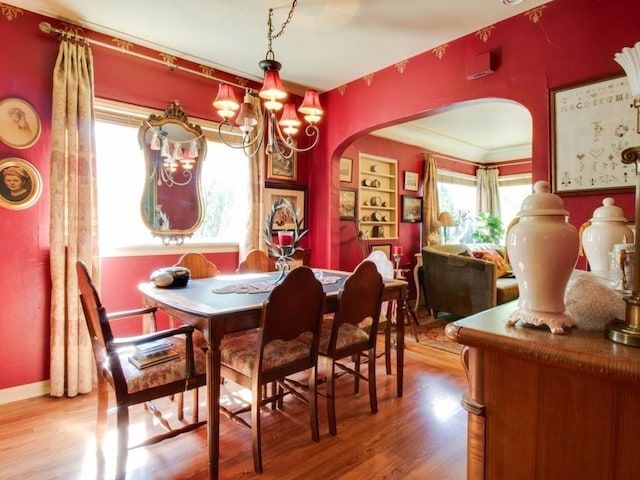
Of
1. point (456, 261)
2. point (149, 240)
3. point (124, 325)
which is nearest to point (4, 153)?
point (149, 240)

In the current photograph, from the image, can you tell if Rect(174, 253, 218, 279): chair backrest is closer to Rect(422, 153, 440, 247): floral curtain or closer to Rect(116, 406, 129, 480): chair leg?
Rect(116, 406, 129, 480): chair leg

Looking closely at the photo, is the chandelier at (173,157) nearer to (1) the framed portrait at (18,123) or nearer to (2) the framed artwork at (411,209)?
(1) the framed portrait at (18,123)

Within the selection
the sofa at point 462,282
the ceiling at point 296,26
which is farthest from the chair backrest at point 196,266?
the sofa at point 462,282

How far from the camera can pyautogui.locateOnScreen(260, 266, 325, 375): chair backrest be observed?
68.8 inches

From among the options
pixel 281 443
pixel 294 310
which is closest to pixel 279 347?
pixel 294 310

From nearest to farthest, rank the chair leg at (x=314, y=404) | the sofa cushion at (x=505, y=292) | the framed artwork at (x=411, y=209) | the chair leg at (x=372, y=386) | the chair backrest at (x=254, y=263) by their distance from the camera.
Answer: the chair leg at (x=314, y=404), the chair leg at (x=372, y=386), the chair backrest at (x=254, y=263), the sofa cushion at (x=505, y=292), the framed artwork at (x=411, y=209)

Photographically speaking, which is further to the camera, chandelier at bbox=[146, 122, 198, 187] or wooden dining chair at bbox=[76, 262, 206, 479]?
chandelier at bbox=[146, 122, 198, 187]

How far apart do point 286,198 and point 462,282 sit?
2.35 meters

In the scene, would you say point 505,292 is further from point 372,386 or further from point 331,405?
point 331,405

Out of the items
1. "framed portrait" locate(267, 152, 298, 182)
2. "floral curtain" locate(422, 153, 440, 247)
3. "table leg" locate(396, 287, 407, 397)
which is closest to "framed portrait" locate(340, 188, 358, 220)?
"framed portrait" locate(267, 152, 298, 182)

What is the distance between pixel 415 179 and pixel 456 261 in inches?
73.6

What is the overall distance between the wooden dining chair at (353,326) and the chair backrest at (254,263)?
3.16 feet

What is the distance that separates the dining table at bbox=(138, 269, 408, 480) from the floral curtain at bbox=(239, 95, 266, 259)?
103 centimetres

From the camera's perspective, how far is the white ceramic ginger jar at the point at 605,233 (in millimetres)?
1166
